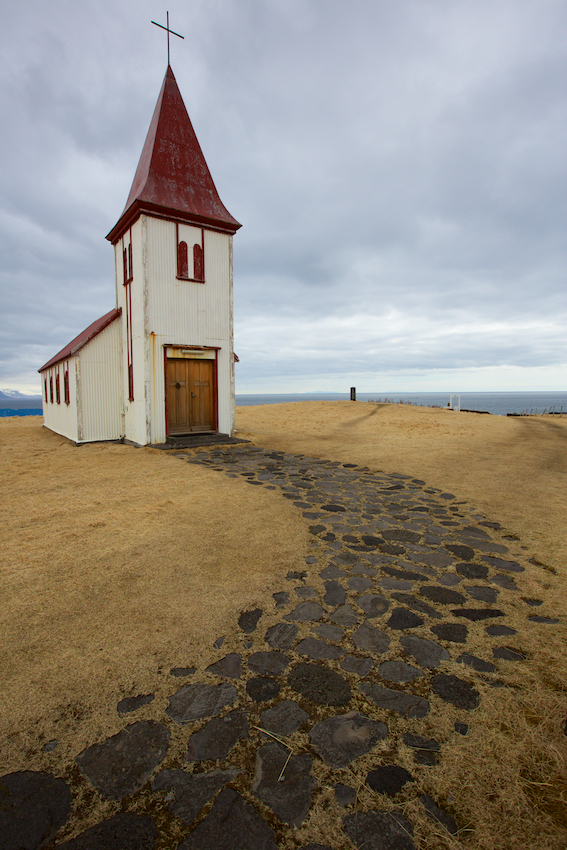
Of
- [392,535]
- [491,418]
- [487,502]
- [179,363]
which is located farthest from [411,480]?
[491,418]

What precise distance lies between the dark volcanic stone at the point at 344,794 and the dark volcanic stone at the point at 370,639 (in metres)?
1.01

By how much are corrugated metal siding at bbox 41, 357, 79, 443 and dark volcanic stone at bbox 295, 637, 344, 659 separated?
11.7m

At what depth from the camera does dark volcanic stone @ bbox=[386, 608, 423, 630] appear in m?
3.05

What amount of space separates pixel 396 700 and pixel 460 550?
2.62 meters

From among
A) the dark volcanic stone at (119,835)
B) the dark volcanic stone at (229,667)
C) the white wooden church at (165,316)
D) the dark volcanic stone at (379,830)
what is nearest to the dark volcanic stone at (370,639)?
the dark volcanic stone at (229,667)

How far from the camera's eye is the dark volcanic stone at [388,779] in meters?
1.77

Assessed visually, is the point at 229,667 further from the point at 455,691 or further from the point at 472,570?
the point at 472,570

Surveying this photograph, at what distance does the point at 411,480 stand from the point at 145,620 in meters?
6.23

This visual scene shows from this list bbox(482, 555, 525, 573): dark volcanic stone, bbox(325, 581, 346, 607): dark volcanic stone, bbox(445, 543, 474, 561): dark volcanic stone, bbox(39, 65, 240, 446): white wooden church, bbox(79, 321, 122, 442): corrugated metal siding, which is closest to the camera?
bbox(325, 581, 346, 607): dark volcanic stone

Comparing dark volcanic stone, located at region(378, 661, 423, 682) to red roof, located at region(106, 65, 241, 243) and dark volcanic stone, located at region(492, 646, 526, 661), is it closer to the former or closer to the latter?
dark volcanic stone, located at region(492, 646, 526, 661)

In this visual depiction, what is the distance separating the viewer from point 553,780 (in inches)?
70.2

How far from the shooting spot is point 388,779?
1.82m

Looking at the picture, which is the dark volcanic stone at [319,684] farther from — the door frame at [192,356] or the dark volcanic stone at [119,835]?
the door frame at [192,356]

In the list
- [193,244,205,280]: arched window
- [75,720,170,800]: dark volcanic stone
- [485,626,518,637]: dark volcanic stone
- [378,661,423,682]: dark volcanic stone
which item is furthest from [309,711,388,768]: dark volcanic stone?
[193,244,205,280]: arched window
